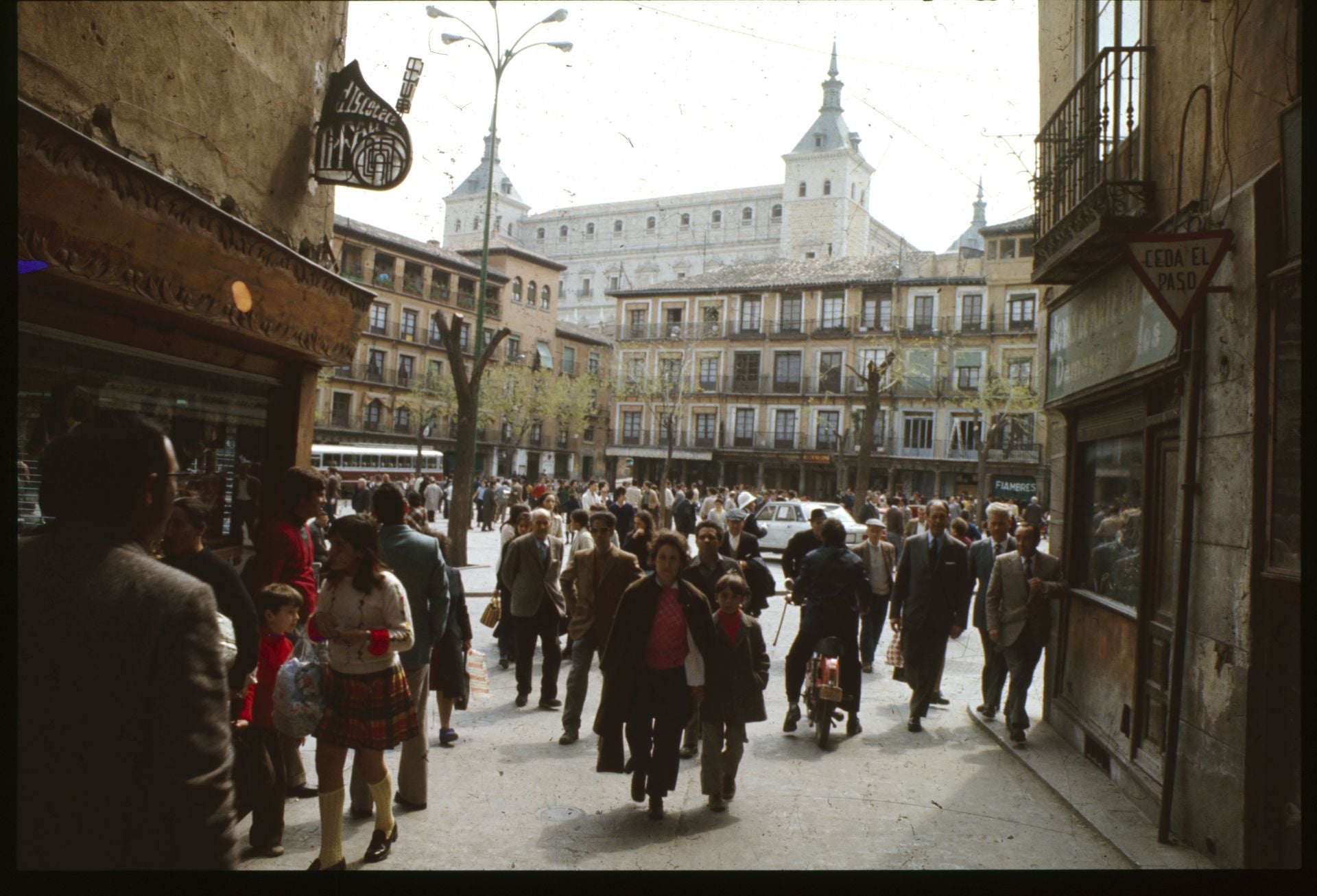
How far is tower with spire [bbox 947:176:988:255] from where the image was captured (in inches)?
2234

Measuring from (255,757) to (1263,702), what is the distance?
438cm

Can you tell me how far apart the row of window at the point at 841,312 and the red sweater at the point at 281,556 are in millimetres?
41265

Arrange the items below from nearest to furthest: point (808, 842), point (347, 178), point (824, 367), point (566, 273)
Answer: point (808, 842) < point (347, 178) < point (824, 367) < point (566, 273)

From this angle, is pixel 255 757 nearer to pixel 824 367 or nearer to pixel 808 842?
pixel 808 842

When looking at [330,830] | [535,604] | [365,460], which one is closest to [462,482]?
[535,604]

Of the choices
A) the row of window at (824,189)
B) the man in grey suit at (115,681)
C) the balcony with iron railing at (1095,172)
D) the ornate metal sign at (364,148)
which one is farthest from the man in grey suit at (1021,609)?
the row of window at (824,189)

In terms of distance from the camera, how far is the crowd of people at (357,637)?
210 centimetres

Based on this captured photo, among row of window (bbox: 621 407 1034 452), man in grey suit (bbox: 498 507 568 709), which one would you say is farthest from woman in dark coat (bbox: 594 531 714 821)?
row of window (bbox: 621 407 1034 452)

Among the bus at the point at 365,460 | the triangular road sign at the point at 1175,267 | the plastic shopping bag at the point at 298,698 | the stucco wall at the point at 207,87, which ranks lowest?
the plastic shopping bag at the point at 298,698

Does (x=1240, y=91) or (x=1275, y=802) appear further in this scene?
(x=1240, y=91)

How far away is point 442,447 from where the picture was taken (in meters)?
48.6

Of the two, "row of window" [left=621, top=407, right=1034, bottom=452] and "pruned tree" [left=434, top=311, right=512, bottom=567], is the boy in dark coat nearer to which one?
"pruned tree" [left=434, top=311, right=512, bottom=567]

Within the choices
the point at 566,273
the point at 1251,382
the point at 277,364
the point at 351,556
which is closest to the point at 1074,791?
the point at 1251,382

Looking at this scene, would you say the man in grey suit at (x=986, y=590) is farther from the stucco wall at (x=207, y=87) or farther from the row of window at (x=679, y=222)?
the row of window at (x=679, y=222)
